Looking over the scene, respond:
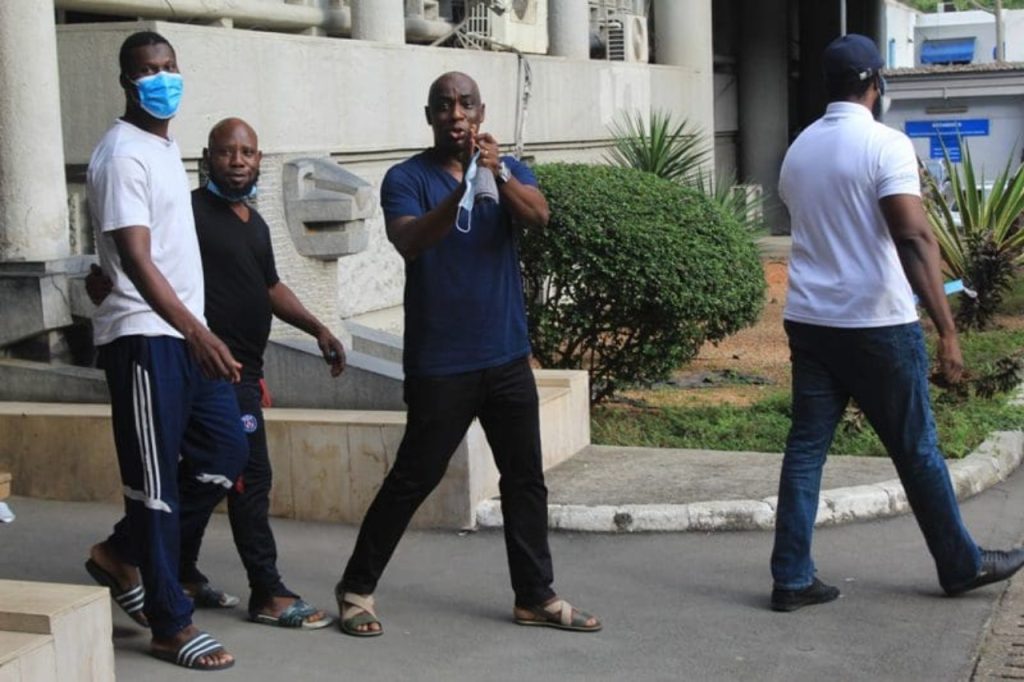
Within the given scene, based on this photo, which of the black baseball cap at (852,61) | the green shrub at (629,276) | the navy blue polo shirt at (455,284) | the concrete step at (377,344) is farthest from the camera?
the concrete step at (377,344)

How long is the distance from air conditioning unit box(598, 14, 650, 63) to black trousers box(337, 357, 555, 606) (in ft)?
39.6

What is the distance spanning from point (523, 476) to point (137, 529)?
129 cm

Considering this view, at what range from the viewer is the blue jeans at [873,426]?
5594 mm

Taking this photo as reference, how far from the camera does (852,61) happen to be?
18.5 ft

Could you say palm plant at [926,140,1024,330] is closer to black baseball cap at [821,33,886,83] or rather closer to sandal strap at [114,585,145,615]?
black baseball cap at [821,33,886,83]

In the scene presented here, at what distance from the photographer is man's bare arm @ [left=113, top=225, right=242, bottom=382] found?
474cm

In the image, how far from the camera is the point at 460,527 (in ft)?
22.6

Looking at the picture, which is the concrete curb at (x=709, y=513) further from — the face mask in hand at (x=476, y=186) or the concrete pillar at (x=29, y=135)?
the concrete pillar at (x=29, y=135)

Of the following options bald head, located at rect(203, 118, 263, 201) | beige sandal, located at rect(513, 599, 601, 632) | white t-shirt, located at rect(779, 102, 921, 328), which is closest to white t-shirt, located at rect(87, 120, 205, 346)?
bald head, located at rect(203, 118, 263, 201)

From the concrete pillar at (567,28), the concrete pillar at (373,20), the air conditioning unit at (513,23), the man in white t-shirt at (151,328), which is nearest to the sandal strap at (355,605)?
the man in white t-shirt at (151,328)

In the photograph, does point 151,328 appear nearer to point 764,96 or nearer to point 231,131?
point 231,131

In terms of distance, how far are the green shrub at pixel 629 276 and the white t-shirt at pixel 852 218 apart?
2.85m

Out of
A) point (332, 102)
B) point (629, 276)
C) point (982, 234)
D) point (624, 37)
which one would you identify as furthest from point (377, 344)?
point (624, 37)

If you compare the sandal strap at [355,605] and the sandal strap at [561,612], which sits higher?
the sandal strap at [355,605]
